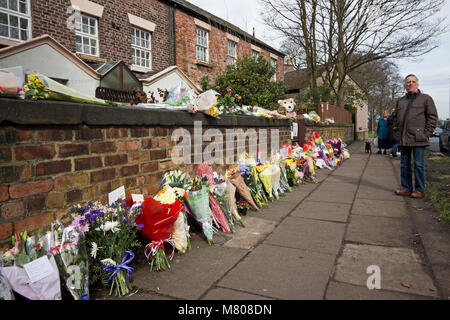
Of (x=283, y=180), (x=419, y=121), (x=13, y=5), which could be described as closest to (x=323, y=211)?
(x=283, y=180)

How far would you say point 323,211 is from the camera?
4434mm

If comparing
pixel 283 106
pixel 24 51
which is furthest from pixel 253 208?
pixel 24 51

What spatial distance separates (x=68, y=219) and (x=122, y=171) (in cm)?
72

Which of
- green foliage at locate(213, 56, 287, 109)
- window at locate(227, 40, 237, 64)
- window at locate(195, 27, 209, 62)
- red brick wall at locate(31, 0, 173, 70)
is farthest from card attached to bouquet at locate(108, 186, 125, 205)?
window at locate(227, 40, 237, 64)

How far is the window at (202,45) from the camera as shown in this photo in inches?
→ 557

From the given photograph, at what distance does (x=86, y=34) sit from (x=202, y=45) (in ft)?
19.3

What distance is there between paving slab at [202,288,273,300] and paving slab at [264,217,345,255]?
1.05 metres

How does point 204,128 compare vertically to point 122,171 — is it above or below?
above

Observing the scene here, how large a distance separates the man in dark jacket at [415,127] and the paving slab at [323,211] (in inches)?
55.5

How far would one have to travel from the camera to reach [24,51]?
7562 millimetres

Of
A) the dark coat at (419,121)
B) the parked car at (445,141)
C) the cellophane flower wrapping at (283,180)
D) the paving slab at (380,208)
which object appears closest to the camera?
the paving slab at (380,208)

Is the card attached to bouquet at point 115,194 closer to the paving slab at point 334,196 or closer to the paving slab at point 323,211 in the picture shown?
the paving slab at point 323,211

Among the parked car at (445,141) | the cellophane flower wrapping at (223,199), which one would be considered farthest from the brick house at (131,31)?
the parked car at (445,141)
